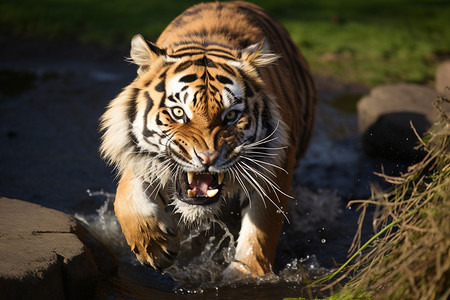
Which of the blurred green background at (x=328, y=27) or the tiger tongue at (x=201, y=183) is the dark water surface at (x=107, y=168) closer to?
the blurred green background at (x=328, y=27)

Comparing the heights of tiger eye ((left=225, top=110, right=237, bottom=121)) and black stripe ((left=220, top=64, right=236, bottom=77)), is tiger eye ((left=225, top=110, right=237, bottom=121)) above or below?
below

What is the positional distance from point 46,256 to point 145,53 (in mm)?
912

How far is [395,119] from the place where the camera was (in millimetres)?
4305

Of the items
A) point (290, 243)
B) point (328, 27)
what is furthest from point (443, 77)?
point (290, 243)

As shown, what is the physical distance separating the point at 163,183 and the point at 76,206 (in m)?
1.05

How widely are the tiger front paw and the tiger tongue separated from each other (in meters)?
0.21

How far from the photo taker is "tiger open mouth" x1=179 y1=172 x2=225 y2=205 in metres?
2.50

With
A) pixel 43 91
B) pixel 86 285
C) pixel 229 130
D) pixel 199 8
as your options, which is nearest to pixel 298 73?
pixel 199 8

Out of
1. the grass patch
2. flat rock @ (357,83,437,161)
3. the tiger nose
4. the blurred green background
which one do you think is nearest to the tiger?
the tiger nose

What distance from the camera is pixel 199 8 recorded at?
3430 millimetres

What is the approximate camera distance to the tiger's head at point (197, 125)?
2402 millimetres

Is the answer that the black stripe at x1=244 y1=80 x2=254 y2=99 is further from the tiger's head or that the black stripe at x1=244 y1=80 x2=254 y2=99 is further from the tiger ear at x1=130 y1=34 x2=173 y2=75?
the tiger ear at x1=130 y1=34 x2=173 y2=75

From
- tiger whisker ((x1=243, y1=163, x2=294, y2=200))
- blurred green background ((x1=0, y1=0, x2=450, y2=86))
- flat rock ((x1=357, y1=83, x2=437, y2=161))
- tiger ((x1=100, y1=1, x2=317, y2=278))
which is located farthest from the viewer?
blurred green background ((x1=0, y1=0, x2=450, y2=86))

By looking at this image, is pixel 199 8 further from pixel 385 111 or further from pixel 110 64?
pixel 110 64
